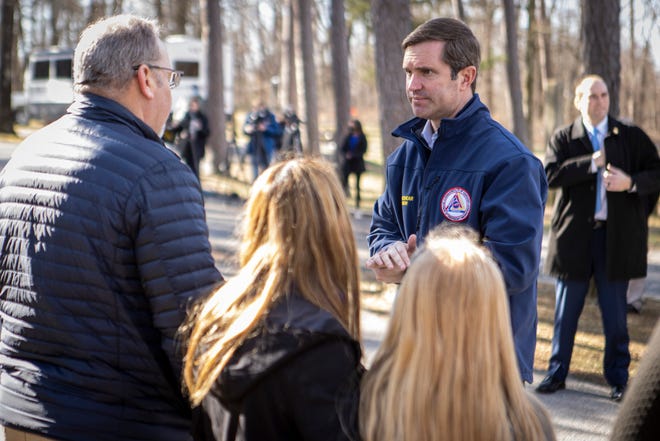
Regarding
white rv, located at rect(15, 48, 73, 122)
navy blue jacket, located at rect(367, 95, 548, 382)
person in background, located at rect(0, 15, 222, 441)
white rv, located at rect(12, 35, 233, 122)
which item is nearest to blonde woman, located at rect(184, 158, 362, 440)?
person in background, located at rect(0, 15, 222, 441)

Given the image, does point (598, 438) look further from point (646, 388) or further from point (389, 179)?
point (646, 388)

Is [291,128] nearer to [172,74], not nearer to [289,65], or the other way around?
A: [289,65]

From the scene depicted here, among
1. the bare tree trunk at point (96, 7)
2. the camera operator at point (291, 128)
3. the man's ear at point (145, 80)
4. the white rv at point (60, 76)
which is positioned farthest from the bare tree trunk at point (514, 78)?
the bare tree trunk at point (96, 7)

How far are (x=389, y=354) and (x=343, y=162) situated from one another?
1624 centimetres

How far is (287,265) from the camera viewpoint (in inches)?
85.3

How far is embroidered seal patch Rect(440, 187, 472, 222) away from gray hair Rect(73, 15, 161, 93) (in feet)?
3.89

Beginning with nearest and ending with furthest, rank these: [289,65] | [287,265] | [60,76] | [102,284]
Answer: [287,265] < [102,284] < [289,65] < [60,76]

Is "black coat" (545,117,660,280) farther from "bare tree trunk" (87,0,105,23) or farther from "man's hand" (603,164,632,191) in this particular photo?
"bare tree trunk" (87,0,105,23)

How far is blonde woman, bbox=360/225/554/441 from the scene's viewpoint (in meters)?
2.04

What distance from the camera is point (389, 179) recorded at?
11.4ft

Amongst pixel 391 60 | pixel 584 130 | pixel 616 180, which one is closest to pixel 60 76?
pixel 391 60

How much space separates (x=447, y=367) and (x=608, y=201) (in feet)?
13.6

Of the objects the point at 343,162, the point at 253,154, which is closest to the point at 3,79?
the point at 253,154

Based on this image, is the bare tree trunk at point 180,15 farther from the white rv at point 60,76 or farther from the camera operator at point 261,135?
the camera operator at point 261,135
